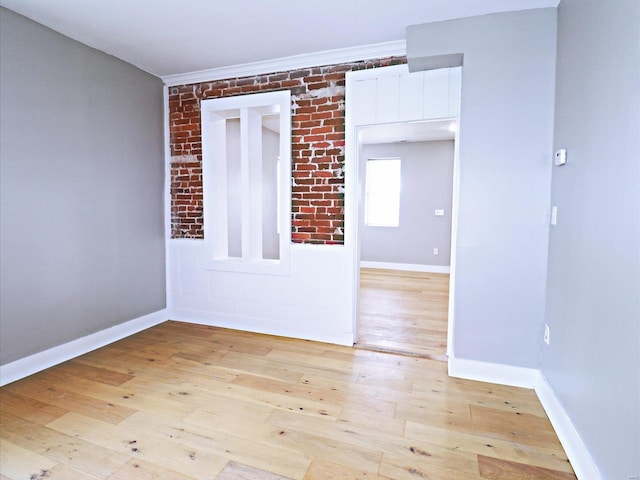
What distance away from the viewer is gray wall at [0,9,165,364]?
2.42m

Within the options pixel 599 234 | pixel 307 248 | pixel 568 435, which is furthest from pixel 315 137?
pixel 568 435

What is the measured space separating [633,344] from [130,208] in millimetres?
3816

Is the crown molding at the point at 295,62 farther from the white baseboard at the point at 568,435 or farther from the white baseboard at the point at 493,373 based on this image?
the white baseboard at the point at 568,435

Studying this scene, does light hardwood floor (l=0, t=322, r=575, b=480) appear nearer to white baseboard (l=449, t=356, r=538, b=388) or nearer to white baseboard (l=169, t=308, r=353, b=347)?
white baseboard (l=449, t=356, r=538, b=388)

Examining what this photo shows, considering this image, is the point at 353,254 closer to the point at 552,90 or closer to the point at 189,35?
the point at 552,90

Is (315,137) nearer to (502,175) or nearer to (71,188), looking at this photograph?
(502,175)

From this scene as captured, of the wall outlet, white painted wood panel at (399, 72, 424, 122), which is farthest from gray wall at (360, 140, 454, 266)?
the wall outlet

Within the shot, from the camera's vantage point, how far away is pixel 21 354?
8.20 ft

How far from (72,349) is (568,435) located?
11.9 ft

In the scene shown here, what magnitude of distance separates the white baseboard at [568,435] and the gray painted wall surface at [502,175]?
278 millimetres

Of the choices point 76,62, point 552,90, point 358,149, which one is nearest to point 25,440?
point 76,62

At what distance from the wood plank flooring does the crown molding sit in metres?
2.62

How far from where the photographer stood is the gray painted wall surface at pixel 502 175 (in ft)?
7.66

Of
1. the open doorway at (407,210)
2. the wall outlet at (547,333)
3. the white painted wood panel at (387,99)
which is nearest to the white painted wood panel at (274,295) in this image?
the white painted wood panel at (387,99)
